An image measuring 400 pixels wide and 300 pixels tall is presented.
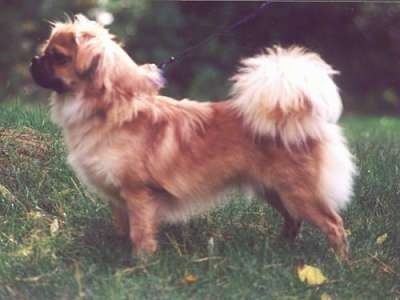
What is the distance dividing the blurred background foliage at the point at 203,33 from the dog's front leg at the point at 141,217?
410 inches

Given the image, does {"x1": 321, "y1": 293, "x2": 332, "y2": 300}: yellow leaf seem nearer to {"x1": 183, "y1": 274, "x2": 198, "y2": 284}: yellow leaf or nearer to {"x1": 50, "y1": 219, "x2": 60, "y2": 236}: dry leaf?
{"x1": 183, "y1": 274, "x2": 198, "y2": 284}: yellow leaf

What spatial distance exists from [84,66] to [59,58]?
161 millimetres

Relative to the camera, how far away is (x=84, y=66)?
462cm

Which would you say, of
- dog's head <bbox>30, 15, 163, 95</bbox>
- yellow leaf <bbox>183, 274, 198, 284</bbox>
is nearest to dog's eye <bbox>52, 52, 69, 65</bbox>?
dog's head <bbox>30, 15, 163, 95</bbox>

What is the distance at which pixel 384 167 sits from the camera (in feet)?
21.3

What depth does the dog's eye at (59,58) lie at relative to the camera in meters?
4.66

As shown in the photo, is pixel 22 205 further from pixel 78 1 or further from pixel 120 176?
pixel 78 1

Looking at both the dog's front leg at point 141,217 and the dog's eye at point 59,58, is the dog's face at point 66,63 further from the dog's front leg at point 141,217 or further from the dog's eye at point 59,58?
the dog's front leg at point 141,217

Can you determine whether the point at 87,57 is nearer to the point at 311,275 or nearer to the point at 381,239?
the point at 311,275

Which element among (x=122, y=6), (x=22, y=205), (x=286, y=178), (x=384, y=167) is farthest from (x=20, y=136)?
(x=122, y=6)

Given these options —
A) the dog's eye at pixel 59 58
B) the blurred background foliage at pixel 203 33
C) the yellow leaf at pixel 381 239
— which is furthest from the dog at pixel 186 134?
the blurred background foliage at pixel 203 33

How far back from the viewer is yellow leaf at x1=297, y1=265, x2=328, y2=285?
4504 mm

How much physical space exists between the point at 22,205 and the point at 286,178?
5.86ft

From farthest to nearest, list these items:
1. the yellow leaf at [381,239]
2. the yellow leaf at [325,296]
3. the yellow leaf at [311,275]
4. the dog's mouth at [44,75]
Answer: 1. the yellow leaf at [381,239]
2. the dog's mouth at [44,75]
3. the yellow leaf at [311,275]
4. the yellow leaf at [325,296]
